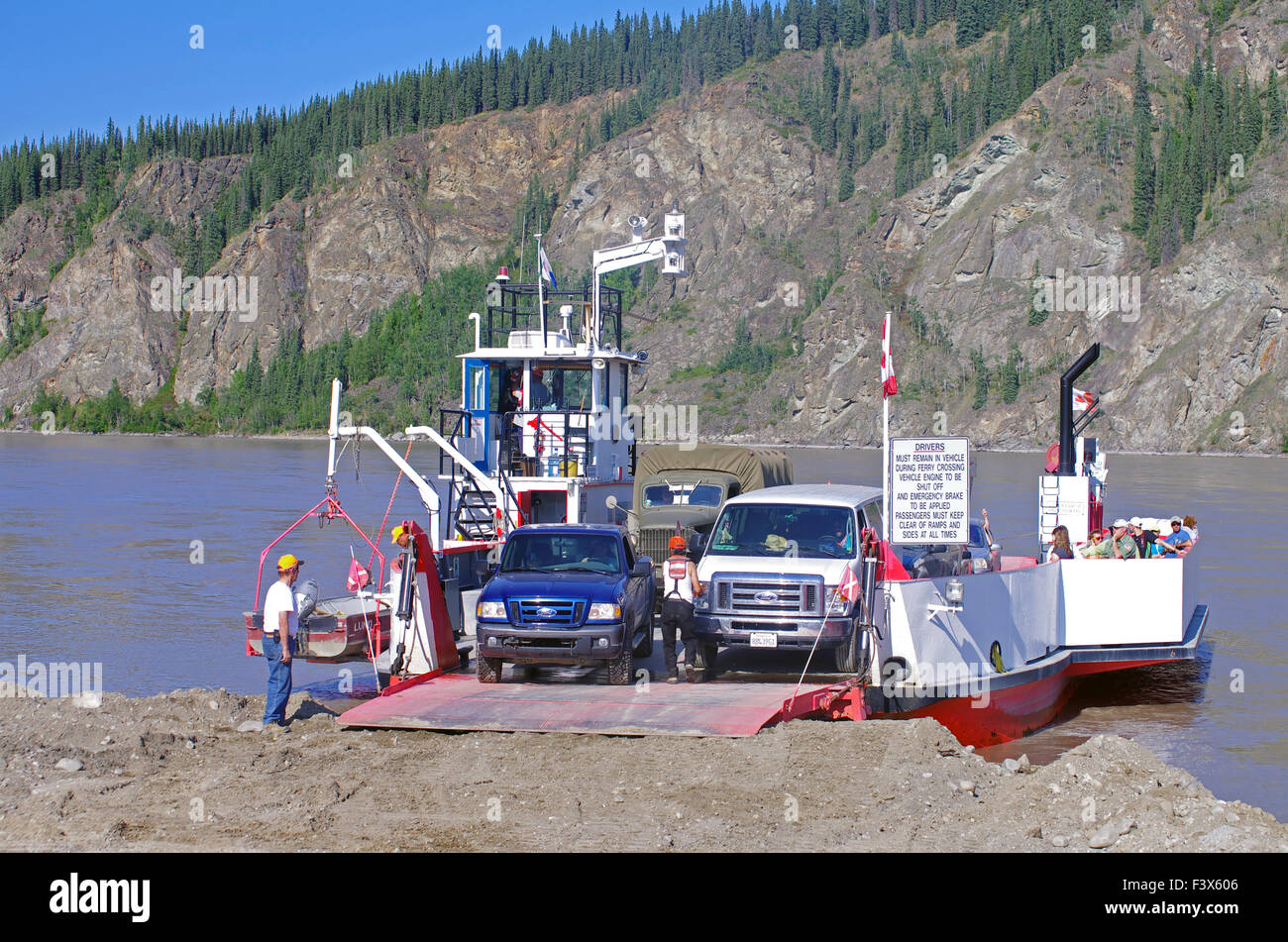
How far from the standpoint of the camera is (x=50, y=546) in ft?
119

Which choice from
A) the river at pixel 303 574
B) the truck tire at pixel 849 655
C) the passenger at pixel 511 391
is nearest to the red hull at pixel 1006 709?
the river at pixel 303 574

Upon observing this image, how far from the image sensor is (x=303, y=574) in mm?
31391

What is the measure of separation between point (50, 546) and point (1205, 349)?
95.6 m

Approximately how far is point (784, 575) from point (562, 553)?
110 inches

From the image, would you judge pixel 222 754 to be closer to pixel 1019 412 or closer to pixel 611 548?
pixel 611 548

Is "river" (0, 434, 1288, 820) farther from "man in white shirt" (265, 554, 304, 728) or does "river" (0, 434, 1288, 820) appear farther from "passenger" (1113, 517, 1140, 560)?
"man in white shirt" (265, 554, 304, 728)

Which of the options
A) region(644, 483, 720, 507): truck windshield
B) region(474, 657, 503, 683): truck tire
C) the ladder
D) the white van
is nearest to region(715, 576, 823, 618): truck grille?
the white van

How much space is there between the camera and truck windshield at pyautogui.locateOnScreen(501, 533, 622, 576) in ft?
47.5

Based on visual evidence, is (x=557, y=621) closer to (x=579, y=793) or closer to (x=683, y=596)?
(x=683, y=596)

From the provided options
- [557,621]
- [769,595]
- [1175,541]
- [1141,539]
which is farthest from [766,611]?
[1175,541]

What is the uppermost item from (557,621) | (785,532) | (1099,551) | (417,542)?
(785,532)

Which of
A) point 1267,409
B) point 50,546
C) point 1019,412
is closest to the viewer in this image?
point 50,546

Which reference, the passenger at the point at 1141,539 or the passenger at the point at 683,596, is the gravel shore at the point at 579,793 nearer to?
the passenger at the point at 683,596
